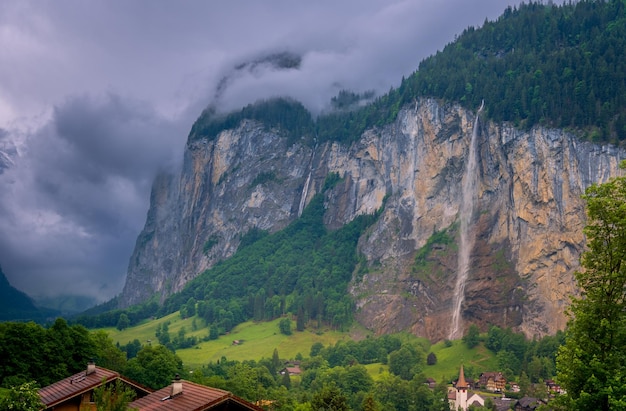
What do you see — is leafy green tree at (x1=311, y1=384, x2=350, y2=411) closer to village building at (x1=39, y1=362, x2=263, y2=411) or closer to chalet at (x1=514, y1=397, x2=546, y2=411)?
village building at (x1=39, y1=362, x2=263, y2=411)

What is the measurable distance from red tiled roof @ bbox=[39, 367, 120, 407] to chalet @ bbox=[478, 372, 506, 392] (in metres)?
99.2

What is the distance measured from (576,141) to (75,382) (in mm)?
140856

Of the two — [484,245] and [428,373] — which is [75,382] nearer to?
[428,373]

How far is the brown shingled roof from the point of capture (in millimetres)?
32219

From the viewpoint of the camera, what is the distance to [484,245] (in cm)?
16425

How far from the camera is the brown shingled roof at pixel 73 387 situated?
32.2 meters

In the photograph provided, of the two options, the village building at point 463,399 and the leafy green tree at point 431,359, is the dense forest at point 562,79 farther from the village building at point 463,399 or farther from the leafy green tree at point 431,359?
the village building at point 463,399

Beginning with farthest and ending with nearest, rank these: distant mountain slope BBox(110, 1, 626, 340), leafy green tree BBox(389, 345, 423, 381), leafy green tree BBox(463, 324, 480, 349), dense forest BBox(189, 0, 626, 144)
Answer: dense forest BBox(189, 0, 626, 144) < distant mountain slope BBox(110, 1, 626, 340) < leafy green tree BBox(463, 324, 480, 349) < leafy green tree BBox(389, 345, 423, 381)

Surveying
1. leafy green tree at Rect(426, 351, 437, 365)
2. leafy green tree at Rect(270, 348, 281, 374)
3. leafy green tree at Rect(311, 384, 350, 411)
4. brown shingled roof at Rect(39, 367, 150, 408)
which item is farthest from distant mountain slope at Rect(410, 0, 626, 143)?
brown shingled roof at Rect(39, 367, 150, 408)

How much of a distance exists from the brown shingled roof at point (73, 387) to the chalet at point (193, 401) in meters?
4.02

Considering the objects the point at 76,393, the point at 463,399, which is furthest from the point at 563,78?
the point at 76,393

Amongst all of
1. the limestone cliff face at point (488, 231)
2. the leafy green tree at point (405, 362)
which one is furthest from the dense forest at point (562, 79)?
the leafy green tree at point (405, 362)

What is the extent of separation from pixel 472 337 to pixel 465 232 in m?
33.9

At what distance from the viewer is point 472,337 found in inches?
5723
